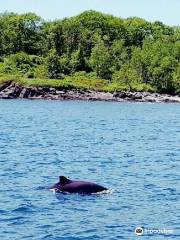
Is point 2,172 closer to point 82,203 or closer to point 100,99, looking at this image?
point 82,203

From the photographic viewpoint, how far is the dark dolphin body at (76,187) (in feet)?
102

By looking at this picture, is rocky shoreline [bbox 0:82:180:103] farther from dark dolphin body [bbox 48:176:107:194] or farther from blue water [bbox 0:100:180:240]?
dark dolphin body [bbox 48:176:107:194]

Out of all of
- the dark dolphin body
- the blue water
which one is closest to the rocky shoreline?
the blue water

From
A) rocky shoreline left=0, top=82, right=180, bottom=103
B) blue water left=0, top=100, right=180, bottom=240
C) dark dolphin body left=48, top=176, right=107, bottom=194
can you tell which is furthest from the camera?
rocky shoreline left=0, top=82, right=180, bottom=103

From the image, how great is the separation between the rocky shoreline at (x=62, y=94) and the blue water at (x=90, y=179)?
96.5m

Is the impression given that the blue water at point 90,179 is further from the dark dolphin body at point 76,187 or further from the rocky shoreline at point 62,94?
the rocky shoreline at point 62,94

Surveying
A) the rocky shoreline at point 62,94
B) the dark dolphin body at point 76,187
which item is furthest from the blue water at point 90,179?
the rocky shoreline at point 62,94

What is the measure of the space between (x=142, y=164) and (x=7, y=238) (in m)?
21.6

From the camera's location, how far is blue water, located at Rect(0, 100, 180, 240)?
24797 mm

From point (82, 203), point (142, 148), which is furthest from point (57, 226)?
point (142, 148)

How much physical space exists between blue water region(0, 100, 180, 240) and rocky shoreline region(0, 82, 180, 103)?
96.5 m

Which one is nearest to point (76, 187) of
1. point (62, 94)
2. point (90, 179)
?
point (90, 179)

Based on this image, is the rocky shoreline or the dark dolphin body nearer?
the dark dolphin body

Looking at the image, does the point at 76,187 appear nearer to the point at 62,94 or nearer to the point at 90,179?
the point at 90,179
